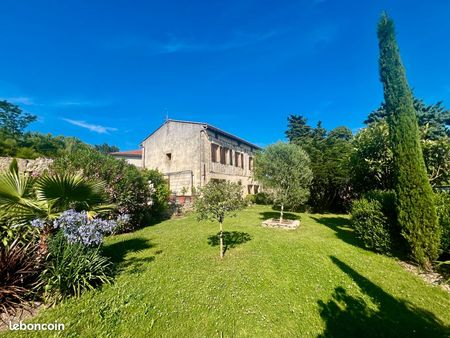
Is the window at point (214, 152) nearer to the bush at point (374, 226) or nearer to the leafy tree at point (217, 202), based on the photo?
the leafy tree at point (217, 202)

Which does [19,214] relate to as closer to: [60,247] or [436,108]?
[60,247]

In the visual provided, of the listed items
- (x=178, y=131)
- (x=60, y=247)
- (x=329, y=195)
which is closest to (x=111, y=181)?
(x=60, y=247)

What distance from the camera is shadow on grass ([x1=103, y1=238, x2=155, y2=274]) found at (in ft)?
17.8

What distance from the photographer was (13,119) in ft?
94.7

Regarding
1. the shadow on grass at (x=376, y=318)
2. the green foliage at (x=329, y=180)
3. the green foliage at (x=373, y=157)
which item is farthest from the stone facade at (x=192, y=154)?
the shadow on grass at (x=376, y=318)

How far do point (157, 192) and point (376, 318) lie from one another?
40.7 feet

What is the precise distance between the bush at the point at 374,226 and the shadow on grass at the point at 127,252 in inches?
285

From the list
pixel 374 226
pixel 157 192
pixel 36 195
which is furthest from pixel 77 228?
pixel 157 192

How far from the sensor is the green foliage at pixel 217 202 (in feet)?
20.1

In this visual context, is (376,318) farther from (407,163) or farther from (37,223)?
(37,223)

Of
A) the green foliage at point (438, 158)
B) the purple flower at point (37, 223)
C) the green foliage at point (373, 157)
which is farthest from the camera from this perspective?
the green foliage at point (373, 157)

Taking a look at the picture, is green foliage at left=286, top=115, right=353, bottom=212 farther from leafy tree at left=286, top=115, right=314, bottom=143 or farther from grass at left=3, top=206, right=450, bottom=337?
leafy tree at left=286, top=115, right=314, bottom=143

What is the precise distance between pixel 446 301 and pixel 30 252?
8.79m

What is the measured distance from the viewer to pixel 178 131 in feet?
65.2
